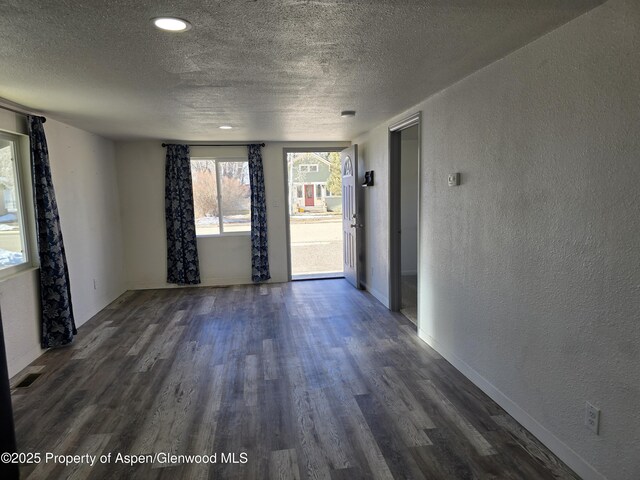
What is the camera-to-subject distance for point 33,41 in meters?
1.95

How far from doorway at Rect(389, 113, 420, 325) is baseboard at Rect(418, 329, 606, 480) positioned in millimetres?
1161

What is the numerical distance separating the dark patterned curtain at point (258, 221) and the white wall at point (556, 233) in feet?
11.1

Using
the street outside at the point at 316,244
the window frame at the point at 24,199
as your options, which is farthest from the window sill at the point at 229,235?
the window frame at the point at 24,199

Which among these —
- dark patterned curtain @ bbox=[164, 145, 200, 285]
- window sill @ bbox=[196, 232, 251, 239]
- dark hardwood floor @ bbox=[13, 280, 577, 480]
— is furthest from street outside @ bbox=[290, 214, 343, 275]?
dark hardwood floor @ bbox=[13, 280, 577, 480]

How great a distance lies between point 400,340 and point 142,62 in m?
3.02

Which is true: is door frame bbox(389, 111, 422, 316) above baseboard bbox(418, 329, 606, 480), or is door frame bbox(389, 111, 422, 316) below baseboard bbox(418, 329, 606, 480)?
above

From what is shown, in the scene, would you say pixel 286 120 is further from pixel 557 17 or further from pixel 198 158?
pixel 557 17

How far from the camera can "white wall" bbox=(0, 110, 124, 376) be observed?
129 inches

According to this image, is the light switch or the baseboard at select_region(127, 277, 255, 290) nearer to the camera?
the light switch

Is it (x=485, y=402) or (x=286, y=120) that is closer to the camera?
(x=485, y=402)

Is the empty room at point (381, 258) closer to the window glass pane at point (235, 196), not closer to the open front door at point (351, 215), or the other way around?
the open front door at point (351, 215)

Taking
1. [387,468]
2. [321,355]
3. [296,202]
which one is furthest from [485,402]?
[296,202]

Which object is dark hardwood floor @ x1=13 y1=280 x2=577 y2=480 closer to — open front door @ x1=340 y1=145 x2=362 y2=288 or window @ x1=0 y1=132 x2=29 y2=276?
window @ x1=0 y1=132 x2=29 y2=276

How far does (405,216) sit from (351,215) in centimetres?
114
